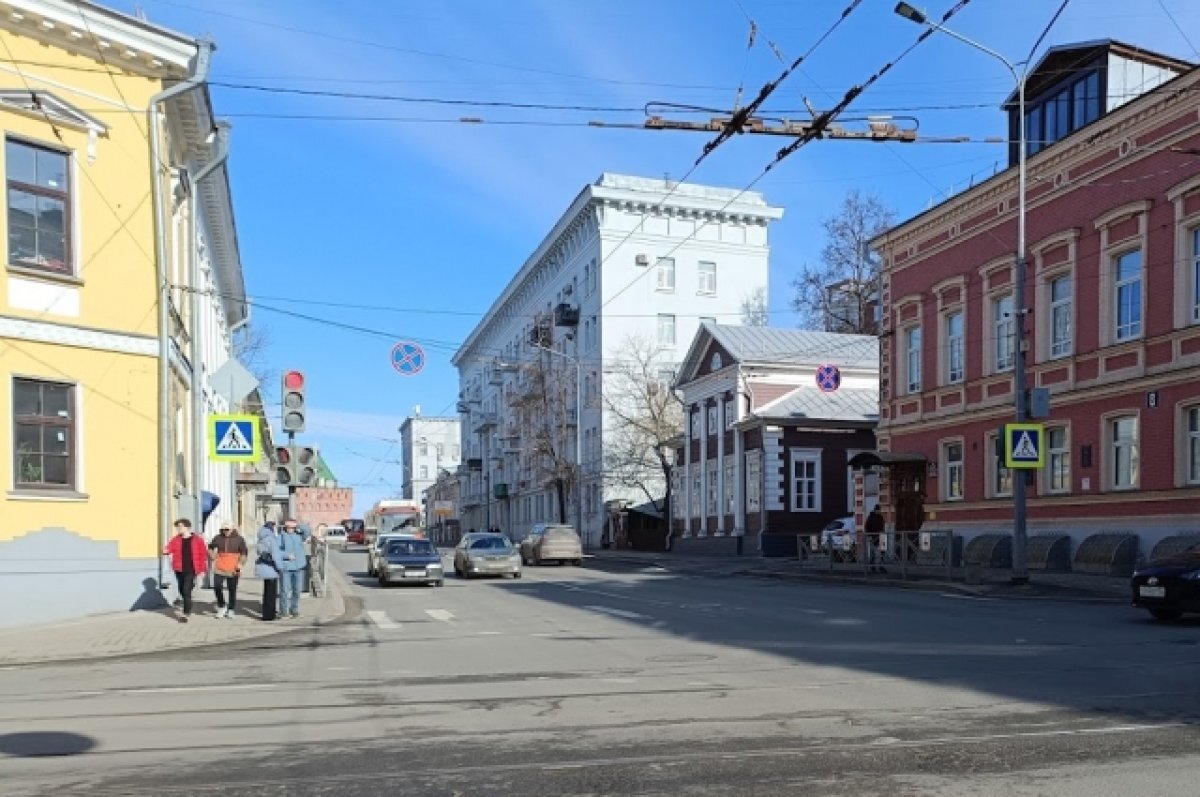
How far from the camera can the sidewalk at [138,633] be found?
1308 centimetres

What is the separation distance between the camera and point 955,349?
3192cm

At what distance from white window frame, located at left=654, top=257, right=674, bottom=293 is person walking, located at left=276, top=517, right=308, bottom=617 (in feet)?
144

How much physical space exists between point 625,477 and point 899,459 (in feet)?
84.3

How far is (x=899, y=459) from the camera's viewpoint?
32.6 meters

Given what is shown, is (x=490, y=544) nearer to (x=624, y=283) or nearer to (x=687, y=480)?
(x=687, y=480)

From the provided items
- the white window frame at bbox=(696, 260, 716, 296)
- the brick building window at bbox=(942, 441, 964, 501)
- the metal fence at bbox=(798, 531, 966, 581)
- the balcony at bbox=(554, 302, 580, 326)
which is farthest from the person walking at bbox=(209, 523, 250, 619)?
the white window frame at bbox=(696, 260, 716, 296)

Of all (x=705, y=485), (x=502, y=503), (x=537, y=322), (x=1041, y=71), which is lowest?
(x=502, y=503)

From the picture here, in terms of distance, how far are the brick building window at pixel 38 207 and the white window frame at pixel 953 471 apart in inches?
959

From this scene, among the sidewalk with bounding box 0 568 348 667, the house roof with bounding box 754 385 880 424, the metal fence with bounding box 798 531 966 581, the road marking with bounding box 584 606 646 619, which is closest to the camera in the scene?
the sidewalk with bounding box 0 568 348 667

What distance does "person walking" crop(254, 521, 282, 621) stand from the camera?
1700 centimetres

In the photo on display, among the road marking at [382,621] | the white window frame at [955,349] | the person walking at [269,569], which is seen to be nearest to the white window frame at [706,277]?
the white window frame at [955,349]

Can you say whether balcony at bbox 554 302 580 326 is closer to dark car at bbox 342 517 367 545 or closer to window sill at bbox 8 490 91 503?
dark car at bbox 342 517 367 545

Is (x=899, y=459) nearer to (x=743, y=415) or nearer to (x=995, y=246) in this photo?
(x=995, y=246)

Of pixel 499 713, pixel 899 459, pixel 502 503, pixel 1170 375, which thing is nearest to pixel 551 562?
pixel 899 459
